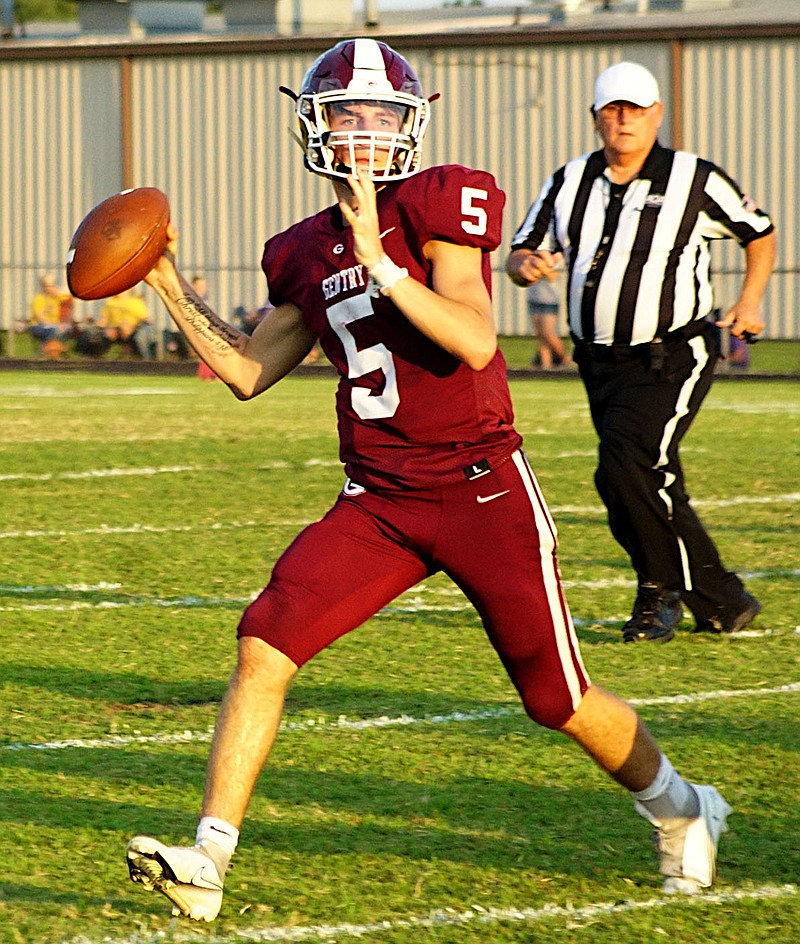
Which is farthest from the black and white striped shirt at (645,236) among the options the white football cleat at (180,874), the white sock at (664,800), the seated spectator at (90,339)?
the seated spectator at (90,339)

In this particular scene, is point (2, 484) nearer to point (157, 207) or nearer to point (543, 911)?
point (157, 207)

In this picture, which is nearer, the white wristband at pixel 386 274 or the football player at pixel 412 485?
the white wristband at pixel 386 274

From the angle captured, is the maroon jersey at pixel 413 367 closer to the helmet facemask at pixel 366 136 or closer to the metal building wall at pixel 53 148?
the helmet facemask at pixel 366 136

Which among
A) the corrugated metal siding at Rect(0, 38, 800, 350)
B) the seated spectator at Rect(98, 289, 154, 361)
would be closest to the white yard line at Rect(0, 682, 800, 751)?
the seated spectator at Rect(98, 289, 154, 361)

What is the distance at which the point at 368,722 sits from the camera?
514cm

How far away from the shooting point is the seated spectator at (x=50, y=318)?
23.4 metres

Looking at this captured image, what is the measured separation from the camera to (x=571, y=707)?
3.71m

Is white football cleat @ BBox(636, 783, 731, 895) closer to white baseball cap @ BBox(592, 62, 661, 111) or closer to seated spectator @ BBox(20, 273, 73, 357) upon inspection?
white baseball cap @ BBox(592, 62, 661, 111)

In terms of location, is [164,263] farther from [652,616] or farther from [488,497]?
[652,616]

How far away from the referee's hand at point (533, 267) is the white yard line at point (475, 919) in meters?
2.39

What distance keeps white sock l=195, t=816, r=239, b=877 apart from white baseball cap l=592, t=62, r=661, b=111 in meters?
3.48

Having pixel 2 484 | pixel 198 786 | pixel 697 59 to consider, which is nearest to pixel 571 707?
pixel 198 786

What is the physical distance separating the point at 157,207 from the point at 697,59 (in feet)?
72.8

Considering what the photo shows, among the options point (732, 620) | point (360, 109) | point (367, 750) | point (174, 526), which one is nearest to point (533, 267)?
point (732, 620)
